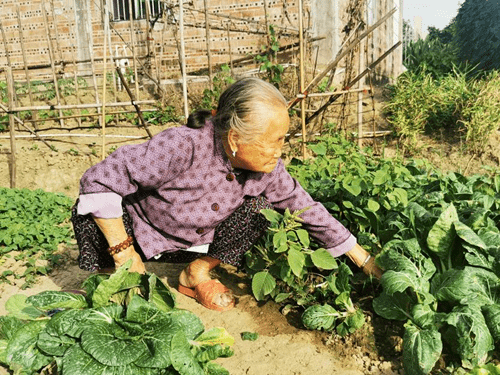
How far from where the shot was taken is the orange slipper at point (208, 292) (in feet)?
7.70

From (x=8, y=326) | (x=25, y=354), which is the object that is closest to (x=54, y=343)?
(x=25, y=354)

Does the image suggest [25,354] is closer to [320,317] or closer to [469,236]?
[320,317]

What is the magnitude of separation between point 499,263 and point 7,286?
8.77ft

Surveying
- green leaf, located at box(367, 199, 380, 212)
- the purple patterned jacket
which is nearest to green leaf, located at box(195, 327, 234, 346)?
the purple patterned jacket

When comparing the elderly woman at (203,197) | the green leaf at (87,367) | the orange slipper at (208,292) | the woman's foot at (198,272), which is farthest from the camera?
the woman's foot at (198,272)

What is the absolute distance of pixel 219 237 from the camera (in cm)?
240

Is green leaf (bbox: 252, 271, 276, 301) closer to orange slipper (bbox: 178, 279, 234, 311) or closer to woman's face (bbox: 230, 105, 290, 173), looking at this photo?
orange slipper (bbox: 178, 279, 234, 311)

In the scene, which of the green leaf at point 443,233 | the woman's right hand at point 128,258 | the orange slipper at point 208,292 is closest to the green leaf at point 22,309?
the woman's right hand at point 128,258

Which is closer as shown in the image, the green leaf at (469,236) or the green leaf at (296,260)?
the green leaf at (469,236)

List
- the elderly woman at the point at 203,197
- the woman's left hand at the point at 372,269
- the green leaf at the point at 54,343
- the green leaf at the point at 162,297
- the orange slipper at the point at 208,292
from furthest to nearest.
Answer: the orange slipper at the point at 208,292 → the woman's left hand at the point at 372,269 → the elderly woman at the point at 203,197 → the green leaf at the point at 162,297 → the green leaf at the point at 54,343

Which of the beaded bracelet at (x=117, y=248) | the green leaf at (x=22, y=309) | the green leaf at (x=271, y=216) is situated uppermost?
the green leaf at (x=271, y=216)

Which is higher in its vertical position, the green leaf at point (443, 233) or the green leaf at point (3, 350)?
the green leaf at point (443, 233)

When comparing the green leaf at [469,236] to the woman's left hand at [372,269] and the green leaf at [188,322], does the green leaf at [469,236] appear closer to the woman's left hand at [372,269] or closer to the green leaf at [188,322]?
the woman's left hand at [372,269]

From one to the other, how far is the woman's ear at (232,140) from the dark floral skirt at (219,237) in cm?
39
